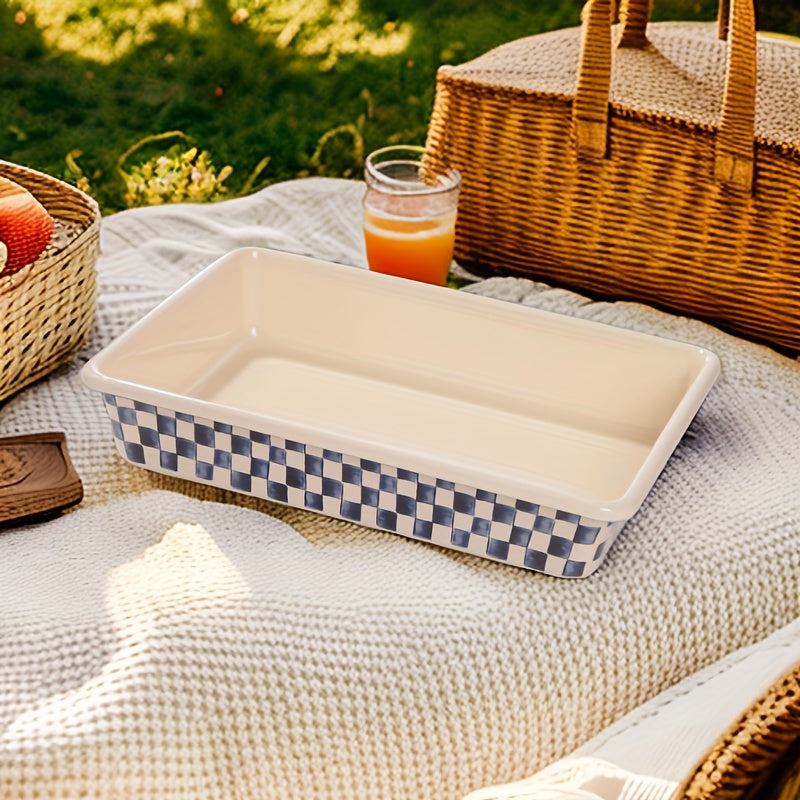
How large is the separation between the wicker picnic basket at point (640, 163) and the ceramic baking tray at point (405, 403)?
0.79 ft

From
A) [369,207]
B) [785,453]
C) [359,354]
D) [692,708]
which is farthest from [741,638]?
[369,207]

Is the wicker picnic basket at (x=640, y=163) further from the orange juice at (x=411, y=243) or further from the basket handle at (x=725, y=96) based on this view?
the orange juice at (x=411, y=243)

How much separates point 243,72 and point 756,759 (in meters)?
1.81

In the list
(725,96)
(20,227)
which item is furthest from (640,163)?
(20,227)

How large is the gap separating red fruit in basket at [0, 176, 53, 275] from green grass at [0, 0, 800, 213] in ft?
2.64

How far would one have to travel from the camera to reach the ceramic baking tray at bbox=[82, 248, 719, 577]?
0.84m

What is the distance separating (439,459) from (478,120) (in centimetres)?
60

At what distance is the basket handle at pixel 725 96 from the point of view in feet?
3.50

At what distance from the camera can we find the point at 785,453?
39.1 inches

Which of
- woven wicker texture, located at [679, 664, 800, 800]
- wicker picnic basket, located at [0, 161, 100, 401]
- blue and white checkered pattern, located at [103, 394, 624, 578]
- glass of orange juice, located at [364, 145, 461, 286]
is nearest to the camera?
woven wicker texture, located at [679, 664, 800, 800]

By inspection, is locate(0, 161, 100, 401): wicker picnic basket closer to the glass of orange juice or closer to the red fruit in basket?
the red fruit in basket

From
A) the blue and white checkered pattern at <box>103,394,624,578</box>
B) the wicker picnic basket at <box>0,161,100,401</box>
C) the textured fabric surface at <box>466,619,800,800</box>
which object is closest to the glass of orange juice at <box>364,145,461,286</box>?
the wicker picnic basket at <box>0,161,100,401</box>

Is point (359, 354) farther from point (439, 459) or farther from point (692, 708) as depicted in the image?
point (692, 708)

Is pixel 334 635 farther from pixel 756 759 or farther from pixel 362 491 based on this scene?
pixel 756 759
